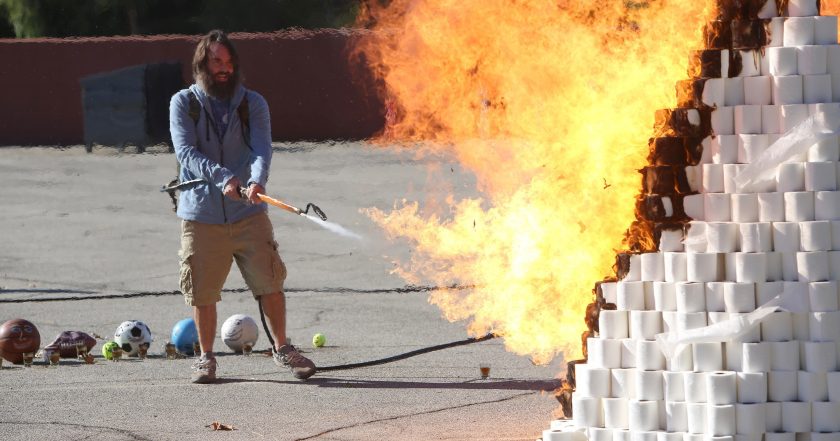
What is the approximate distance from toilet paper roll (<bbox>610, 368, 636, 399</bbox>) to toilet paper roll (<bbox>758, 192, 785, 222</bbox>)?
2.79 feet

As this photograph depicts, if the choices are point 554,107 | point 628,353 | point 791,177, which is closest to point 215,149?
point 554,107

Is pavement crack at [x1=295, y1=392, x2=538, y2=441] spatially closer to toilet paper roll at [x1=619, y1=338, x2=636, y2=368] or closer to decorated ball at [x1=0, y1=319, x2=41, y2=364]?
toilet paper roll at [x1=619, y1=338, x2=636, y2=368]

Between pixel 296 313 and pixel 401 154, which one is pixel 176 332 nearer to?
pixel 296 313

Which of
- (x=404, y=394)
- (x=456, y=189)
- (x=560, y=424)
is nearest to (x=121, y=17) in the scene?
(x=456, y=189)

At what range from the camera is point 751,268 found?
6.11 metres

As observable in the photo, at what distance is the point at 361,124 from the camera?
26484 millimetres

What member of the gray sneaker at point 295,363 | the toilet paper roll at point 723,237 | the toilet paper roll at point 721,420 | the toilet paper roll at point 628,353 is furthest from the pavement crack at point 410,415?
the toilet paper roll at point 723,237

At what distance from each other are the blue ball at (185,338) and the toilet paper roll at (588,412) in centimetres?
474

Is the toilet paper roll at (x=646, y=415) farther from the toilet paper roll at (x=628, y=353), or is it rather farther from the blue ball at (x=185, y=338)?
the blue ball at (x=185, y=338)

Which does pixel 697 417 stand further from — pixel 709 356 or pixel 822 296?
pixel 822 296

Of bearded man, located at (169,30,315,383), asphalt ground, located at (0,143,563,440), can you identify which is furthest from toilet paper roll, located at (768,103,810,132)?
bearded man, located at (169,30,315,383)

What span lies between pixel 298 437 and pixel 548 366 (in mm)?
2657

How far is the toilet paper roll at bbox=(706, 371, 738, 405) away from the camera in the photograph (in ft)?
19.8

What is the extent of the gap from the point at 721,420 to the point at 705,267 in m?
0.63
